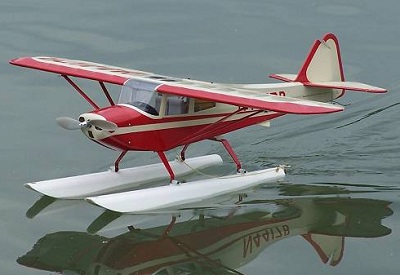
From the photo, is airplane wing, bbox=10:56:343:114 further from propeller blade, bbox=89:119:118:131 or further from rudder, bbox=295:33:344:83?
rudder, bbox=295:33:344:83

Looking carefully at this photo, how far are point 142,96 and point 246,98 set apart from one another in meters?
1.34

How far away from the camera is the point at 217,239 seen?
1102cm

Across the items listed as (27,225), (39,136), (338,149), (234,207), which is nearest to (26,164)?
(39,136)

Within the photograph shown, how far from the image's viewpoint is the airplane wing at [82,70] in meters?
12.5

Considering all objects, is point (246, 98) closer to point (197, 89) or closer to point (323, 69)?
point (197, 89)

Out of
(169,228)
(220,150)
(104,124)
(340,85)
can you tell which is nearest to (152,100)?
(104,124)

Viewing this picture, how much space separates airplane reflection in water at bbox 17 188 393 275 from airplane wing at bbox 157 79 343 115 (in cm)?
139

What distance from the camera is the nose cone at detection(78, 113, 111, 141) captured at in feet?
37.3

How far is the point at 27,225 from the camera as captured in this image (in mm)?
11445

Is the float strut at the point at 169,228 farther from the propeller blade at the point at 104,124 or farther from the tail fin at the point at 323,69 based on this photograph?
the tail fin at the point at 323,69

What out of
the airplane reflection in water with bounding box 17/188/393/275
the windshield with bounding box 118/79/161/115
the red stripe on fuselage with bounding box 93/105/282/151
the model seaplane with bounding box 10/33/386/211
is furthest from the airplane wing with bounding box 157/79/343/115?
the airplane reflection in water with bounding box 17/188/393/275

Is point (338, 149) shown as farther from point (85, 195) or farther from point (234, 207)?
point (85, 195)

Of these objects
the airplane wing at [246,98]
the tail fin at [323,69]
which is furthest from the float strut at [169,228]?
the tail fin at [323,69]

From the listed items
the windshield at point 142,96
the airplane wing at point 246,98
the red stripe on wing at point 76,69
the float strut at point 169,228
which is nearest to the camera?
the airplane wing at point 246,98
